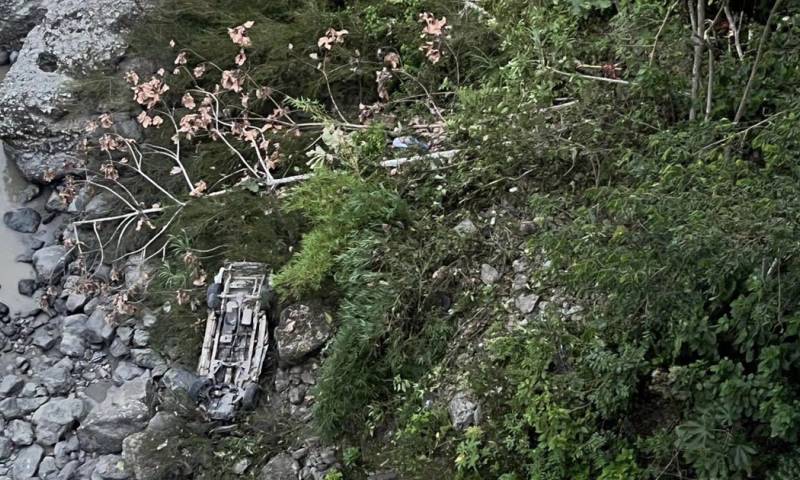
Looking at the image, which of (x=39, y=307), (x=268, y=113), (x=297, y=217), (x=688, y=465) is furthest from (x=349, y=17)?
(x=688, y=465)

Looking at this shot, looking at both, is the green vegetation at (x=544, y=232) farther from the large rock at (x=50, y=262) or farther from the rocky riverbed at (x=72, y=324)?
the large rock at (x=50, y=262)

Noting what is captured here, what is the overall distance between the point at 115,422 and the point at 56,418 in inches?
16.5

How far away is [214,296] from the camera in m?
4.20

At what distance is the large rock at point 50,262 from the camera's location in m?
4.90

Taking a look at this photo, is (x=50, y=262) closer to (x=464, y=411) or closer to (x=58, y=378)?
(x=58, y=378)

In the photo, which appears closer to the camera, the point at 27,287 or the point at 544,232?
the point at 544,232

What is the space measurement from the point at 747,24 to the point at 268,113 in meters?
2.67

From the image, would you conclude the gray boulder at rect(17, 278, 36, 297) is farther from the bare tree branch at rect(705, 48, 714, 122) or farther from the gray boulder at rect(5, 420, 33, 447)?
the bare tree branch at rect(705, 48, 714, 122)

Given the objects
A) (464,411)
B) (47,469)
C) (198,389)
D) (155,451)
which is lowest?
(47,469)

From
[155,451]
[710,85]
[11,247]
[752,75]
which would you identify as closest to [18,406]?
[155,451]

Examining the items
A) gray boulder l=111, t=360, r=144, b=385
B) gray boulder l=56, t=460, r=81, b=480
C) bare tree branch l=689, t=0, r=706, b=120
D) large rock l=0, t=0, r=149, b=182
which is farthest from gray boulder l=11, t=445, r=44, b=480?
bare tree branch l=689, t=0, r=706, b=120

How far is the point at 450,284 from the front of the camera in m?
3.60

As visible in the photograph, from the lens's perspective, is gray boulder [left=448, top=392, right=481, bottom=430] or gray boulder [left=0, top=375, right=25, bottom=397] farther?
gray boulder [left=0, top=375, right=25, bottom=397]

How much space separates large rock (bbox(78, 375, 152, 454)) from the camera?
4.09 m
